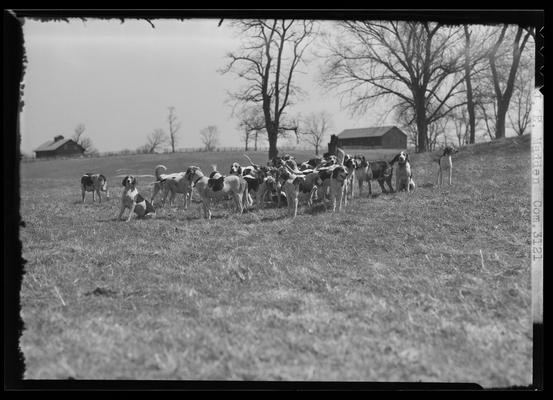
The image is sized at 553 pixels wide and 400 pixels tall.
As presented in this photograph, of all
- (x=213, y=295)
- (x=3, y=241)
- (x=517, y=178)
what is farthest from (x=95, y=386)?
(x=517, y=178)

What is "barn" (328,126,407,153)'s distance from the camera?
5316mm

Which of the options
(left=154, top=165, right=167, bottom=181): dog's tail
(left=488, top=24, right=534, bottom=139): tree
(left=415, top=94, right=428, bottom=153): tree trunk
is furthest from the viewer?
(left=154, top=165, right=167, bottom=181): dog's tail

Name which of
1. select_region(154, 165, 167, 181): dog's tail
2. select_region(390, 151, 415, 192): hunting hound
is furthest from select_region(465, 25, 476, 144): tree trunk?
select_region(154, 165, 167, 181): dog's tail

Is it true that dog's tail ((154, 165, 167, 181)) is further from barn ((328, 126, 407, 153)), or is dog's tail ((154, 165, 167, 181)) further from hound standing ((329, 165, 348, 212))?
hound standing ((329, 165, 348, 212))

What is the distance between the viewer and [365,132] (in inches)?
210

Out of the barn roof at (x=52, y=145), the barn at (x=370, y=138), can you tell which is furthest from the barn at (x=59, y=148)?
the barn at (x=370, y=138)

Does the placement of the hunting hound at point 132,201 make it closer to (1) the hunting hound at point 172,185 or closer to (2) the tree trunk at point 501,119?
(1) the hunting hound at point 172,185

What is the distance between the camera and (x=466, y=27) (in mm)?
4180

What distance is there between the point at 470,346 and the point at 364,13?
3.30 meters

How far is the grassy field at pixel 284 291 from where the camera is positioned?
3.32 meters

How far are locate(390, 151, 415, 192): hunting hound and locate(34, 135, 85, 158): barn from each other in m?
5.26

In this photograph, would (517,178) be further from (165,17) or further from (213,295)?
(165,17)

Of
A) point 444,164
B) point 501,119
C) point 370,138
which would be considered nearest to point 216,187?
point 370,138

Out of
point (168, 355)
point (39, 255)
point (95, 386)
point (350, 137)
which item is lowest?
point (95, 386)
